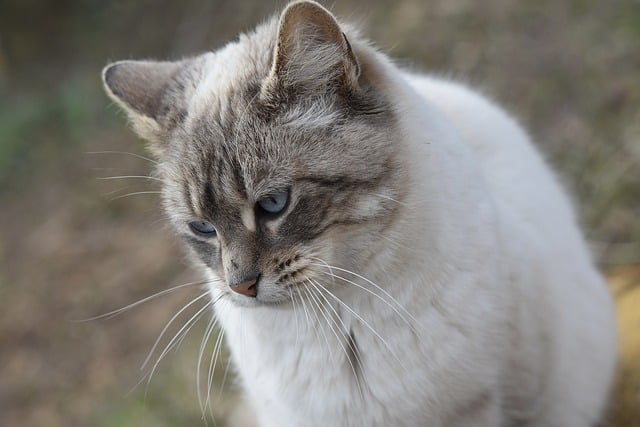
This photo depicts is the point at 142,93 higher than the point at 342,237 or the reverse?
higher

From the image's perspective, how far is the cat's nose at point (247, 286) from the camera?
6.57 feet

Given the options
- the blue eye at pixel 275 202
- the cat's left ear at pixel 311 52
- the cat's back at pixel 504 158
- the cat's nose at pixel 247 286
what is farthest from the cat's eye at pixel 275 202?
the cat's back at pixel 504 158

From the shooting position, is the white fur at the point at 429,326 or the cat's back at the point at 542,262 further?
the cat's back at the point at 542,262

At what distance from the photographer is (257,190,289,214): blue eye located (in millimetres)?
1967

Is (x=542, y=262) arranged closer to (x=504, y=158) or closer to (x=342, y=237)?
(x=504, y=158)

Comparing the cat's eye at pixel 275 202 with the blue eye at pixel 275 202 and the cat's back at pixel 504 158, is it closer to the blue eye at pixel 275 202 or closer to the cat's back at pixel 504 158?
the blue eye at pixel 275 202

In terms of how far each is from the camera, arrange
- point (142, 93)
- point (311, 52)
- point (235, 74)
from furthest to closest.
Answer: point (142, 93)
point (235, 74)
point (311, 52)

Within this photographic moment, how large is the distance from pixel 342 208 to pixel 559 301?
3.26ft

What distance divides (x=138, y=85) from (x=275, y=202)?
2.15ft

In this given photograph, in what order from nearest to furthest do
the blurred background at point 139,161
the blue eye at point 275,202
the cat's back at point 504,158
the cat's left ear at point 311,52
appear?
1. the cat's left ear at point 311,52
2. the blue eye at point 275,202
3. the cat's back at point 504,158
4. the blurred background at point 139,161

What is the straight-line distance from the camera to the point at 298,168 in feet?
6.47

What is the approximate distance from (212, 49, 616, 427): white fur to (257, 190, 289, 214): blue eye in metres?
0.29

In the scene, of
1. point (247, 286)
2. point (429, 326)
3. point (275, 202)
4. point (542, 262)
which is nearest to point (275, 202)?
point (275, 202)

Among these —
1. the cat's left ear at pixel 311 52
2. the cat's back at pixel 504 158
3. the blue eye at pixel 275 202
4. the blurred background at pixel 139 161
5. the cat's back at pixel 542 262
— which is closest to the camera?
the cat's left ear at pixel 311 52
